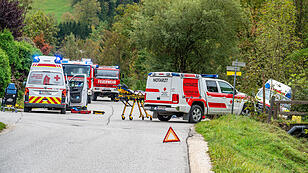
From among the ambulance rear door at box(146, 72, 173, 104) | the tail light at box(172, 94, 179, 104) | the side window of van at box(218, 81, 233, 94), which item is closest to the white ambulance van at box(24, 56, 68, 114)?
the ambulance rear door at box(146, 72, 173, 104)

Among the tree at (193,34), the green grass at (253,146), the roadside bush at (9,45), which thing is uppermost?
the tree at (193,34)

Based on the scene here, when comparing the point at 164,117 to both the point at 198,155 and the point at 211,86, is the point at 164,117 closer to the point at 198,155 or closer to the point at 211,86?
the point at 211,86

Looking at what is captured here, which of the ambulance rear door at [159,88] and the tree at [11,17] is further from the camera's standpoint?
the tree at [11,17]

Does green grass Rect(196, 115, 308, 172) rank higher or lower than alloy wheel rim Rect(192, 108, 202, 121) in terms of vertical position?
lower

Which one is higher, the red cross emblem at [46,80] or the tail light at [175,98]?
the red cross emblem at [46,80]

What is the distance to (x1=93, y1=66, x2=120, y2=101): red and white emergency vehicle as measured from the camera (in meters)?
39.7

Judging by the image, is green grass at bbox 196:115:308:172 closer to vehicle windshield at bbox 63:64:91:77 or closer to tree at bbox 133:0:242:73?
vehicle windshield at bbox 63:64:91:77

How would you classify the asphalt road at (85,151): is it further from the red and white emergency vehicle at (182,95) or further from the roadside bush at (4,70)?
the roadside bush at (4,70)

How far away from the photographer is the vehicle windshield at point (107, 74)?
4012 cm

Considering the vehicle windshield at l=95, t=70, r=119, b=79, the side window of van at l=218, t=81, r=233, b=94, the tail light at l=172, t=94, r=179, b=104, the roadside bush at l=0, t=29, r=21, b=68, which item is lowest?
the tail light at l=172, t=94, r=179, b=104

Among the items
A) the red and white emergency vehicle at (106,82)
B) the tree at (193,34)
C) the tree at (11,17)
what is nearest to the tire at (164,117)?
the tree at (11,17)

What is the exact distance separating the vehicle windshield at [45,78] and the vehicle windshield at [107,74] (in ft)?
58.5

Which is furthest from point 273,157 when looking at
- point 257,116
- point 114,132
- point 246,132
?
point 257,116

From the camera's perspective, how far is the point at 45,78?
21.8 meters
